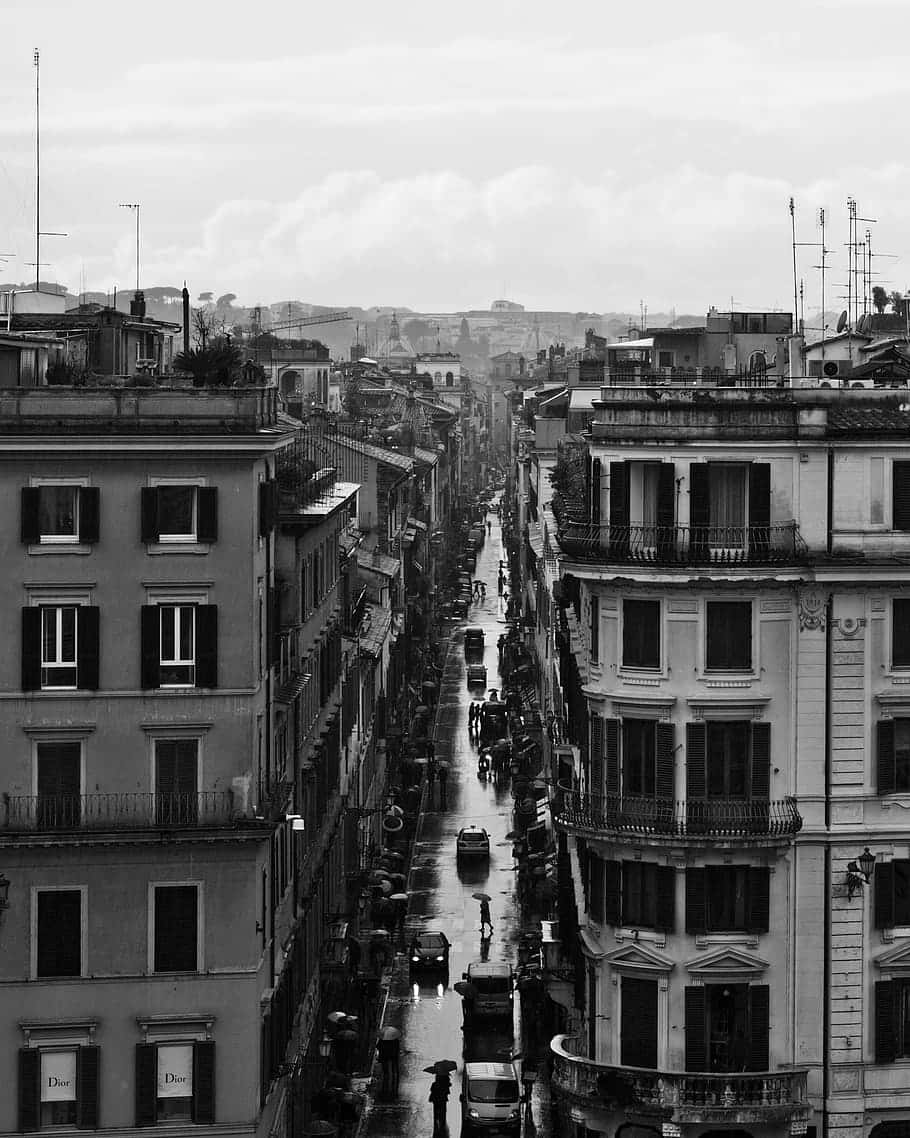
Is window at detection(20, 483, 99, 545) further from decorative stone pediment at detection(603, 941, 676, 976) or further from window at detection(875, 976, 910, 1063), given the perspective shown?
window at detection(875, 976, 910, 1063)

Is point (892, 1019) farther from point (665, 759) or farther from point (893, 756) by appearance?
point (665, 759)

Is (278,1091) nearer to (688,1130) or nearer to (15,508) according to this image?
(688,1130)

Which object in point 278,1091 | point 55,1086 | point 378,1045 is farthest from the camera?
point 378,1045

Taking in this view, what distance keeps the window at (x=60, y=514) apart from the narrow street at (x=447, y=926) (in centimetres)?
2160

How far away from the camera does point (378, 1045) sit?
73.3m

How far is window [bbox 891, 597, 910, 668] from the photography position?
54.8 metres

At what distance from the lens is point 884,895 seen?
54906 millimetres

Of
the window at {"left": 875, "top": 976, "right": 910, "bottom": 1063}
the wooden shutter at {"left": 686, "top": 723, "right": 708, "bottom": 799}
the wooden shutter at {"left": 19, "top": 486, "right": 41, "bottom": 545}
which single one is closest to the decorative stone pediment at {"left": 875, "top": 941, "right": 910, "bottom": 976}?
the window at {"left": 875, "top": 976, "right": 910, "bottom": 1063}

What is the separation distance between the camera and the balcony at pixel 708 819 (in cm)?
5472

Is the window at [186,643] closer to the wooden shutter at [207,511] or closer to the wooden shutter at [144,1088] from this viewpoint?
the wooden shutter at [207,511]

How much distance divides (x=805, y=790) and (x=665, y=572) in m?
5.63

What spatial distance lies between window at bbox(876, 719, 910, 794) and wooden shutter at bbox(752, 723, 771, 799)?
7.76 feet

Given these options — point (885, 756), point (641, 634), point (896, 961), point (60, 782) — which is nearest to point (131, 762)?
point (60, 782)

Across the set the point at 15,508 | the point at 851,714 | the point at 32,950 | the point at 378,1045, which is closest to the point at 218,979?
the point at 32,950
